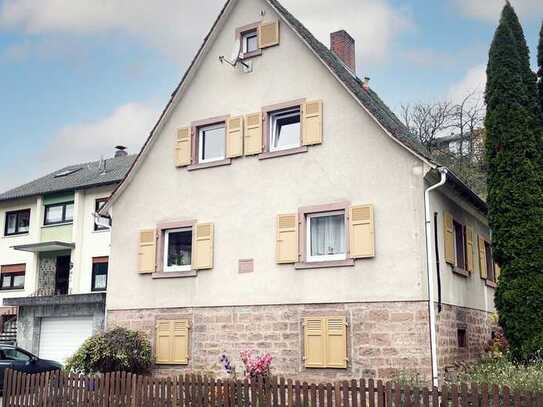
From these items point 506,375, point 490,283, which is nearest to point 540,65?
point 490,283

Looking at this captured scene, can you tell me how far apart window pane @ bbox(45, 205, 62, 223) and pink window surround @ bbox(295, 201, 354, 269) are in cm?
2217

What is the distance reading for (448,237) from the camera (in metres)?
15.3

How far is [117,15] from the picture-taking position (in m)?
12.9

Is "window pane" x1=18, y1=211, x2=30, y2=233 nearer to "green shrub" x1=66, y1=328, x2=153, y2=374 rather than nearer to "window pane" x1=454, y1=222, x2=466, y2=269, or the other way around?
"green shrub" x1=66, y1=328, x2=153, y2=374

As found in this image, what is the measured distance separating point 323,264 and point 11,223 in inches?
1046

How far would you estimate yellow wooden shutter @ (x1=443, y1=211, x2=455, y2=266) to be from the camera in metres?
15.1

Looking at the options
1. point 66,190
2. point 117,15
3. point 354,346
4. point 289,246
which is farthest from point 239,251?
point 66,190

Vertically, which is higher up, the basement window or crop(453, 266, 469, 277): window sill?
crop(453, 266, 469, 277): window sill

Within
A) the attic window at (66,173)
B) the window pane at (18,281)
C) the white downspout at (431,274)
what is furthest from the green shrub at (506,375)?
the attic window at (66,173)

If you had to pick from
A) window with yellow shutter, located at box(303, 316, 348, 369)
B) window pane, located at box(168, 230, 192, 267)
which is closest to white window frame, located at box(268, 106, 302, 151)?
window pane, located at box(168, 230, 192, 267)

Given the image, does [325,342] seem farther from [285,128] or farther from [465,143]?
[465,143]

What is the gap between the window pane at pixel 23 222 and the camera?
35375 mm

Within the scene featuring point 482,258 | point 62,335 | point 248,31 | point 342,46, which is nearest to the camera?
point 248,31

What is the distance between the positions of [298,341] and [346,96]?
5572mm
